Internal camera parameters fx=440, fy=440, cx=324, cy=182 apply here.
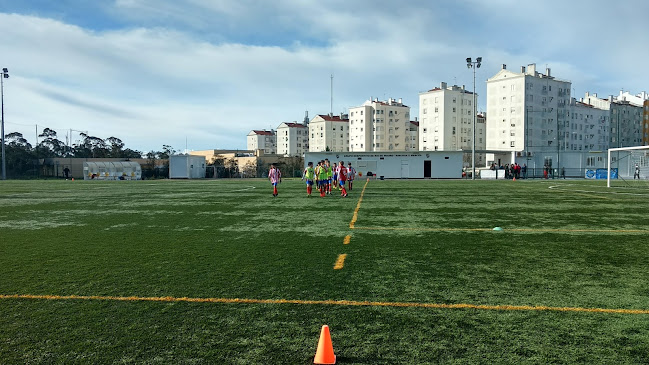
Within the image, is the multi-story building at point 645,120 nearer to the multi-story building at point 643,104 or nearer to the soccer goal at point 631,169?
the multi-story building at point 643,104

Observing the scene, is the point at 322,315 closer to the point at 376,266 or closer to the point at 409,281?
the point at 409,281

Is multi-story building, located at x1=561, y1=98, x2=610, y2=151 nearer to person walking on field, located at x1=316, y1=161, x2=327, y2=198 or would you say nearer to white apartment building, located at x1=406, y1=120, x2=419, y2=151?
white apartment building, located at x1=406, y1=120, x2=419, y2=151

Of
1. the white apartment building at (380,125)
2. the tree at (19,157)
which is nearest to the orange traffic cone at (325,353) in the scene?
the tree at (19,157)

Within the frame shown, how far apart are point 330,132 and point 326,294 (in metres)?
124

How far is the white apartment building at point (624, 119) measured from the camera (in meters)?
109

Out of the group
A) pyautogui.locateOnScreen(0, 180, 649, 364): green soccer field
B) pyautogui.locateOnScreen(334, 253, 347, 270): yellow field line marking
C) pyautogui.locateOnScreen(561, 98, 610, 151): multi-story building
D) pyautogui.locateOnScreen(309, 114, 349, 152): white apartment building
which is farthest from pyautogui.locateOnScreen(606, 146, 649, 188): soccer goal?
pyautogui.locateOnScreen(309, 114, 349, 152): white apartment building

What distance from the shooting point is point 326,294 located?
5.32 meters

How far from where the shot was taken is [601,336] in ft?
13.2

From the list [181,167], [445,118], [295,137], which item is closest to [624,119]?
[445,118]

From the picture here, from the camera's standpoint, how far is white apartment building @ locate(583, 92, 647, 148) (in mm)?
108812

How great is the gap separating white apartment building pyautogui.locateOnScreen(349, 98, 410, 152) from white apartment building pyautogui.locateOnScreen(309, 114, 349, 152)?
30.9 ft

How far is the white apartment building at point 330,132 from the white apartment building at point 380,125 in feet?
30.9

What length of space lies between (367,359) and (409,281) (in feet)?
7.99

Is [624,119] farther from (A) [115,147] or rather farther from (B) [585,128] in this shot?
(A) [115,147]
